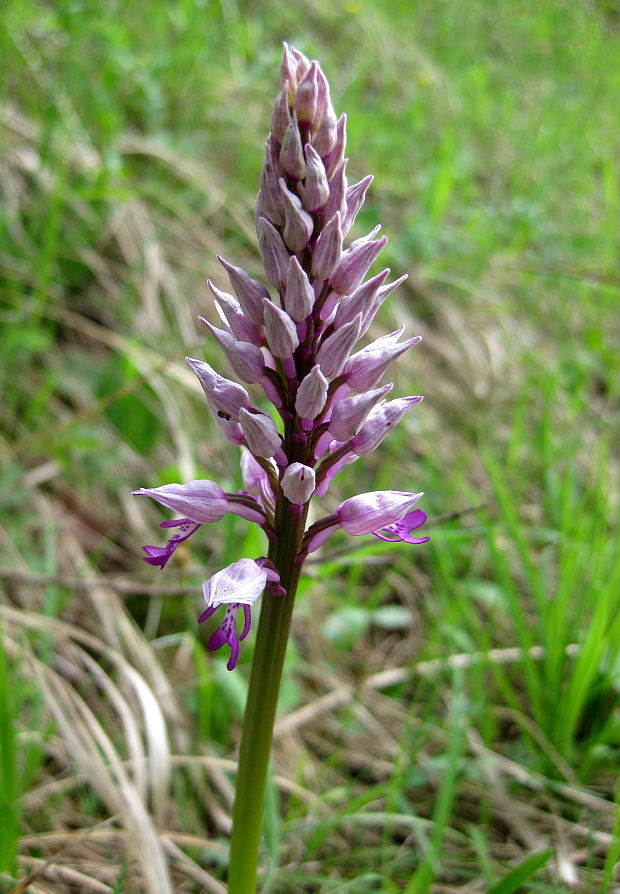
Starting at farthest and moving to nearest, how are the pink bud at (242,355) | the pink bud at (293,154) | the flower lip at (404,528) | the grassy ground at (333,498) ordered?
the grassy ground at (333,498), the flower lip at (404,528), the pink bud at (242,355), the pink bud at (293,154)

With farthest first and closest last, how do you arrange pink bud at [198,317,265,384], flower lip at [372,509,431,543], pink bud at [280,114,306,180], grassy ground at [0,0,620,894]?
grassy ground at [0,0,620,894] < flower lip at [372,509,431,543] < pink bud at [198,317,265,384] < pink bud at [280,114,306,180]

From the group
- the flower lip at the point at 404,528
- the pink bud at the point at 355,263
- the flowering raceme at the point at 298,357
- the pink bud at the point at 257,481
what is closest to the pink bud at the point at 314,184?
the flowering raceme at the point at 298,357

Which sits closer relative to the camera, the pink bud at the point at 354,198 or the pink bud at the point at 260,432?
the pink bud at the point at 260,432

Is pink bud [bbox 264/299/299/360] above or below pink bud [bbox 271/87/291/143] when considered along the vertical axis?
below

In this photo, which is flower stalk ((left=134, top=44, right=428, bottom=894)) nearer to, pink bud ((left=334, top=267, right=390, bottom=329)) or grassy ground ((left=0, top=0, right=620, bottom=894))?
pink bud ((left=334, top=267, right=390, bottom=329))

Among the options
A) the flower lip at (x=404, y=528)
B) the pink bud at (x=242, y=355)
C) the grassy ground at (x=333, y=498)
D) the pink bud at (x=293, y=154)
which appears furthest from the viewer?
the grassy ground at (x=333, y=498)

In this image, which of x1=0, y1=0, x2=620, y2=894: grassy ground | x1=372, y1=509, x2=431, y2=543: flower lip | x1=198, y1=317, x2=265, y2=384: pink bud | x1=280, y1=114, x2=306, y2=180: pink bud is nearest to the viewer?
x1=280, y1=114, x2=306, y2=180: pink bud

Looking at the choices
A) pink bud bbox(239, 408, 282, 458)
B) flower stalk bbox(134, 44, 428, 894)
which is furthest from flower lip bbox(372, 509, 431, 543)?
pink bud bbox(239, 408, 282, 458)

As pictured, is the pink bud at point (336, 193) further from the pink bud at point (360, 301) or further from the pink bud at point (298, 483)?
the pink bud at point (298, 483)
